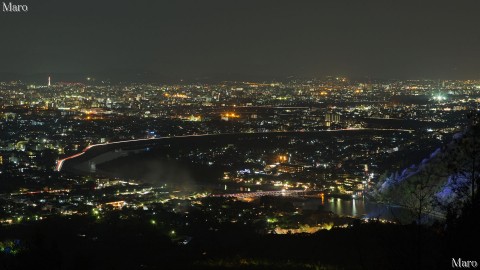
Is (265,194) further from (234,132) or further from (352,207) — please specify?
(234,132)

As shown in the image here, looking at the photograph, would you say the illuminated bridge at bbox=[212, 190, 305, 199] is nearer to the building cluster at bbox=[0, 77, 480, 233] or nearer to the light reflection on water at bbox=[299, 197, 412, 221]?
the building cluster at bbox=[0, 77, 480, 233]

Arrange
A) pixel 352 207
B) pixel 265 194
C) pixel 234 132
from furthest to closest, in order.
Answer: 1. pixel 234 132
2. pixel 265 194
3. pixel 352 207

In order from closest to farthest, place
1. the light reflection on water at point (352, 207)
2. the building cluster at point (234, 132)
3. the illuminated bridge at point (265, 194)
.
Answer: the light reflection on water at point (352, 207)
the building cluster at point (234, 132)
the illuminated bridge at point (265, 194)

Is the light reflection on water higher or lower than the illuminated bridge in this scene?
lower

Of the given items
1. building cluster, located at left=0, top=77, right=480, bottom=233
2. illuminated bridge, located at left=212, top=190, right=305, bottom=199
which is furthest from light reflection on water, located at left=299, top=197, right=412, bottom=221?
illuminated bridge, located at left=212, top=190, right=305, bottom=199

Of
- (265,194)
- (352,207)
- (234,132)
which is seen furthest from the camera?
(234,132)

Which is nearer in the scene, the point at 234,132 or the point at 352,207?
the point at 352,207

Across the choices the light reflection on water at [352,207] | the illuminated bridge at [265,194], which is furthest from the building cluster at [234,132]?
the light reflection on water at [352,207]

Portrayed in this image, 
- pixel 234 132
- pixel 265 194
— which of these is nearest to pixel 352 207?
pixel 265 194

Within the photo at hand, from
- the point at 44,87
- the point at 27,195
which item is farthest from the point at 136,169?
the point at 44,87

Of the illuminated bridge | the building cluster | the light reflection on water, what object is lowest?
the light reflection on water

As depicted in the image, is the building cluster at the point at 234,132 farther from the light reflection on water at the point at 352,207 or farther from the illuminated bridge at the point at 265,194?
the light reflection on water at the point at 352,207

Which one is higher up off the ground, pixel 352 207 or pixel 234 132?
pixel 234 132
